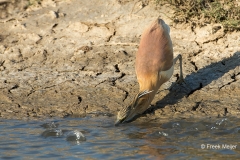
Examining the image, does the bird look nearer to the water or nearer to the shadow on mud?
the water

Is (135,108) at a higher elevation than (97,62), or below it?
below

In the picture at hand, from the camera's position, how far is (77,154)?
19.0 feet

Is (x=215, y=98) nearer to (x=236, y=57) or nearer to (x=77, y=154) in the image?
(x=236, y=57)

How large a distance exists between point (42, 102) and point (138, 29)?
189 cm

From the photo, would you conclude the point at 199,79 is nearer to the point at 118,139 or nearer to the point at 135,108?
the point at 135,108

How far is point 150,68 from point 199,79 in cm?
96

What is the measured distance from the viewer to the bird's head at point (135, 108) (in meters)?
6.55

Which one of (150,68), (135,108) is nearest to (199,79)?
(150,68)

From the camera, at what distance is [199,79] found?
24.7ft

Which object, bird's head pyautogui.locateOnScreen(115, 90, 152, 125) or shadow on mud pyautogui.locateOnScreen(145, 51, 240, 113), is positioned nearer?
bird's head pyautogui.locateOnScreen(115, 90, 152, 125)

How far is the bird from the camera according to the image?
6656mm

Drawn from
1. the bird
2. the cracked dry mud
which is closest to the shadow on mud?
the cracked dry mud

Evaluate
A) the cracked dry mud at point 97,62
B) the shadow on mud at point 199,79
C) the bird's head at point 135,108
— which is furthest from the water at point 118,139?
the shadow on mud at point 199,79

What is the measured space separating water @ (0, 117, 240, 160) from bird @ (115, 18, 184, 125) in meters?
0.18
